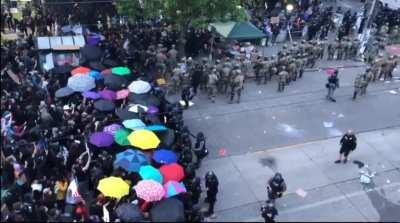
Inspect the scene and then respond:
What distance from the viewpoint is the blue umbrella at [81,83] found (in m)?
17.6

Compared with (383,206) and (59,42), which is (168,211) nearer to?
(383,206)

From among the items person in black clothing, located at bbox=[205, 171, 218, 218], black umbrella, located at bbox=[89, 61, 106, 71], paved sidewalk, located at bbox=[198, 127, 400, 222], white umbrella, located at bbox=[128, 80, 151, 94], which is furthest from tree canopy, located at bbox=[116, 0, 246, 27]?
person in black clothing, located at bbox=[205, 171, 218, 218]

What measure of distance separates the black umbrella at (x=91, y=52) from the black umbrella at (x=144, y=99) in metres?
3.82

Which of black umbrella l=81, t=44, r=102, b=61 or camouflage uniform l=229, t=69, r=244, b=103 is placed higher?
black umbrella l=81, t=44, r=102, b=61

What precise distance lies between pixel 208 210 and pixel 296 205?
8.62ft

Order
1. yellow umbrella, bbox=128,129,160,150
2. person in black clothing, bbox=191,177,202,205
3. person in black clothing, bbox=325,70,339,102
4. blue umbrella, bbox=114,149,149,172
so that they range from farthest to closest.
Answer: person in black clothing, bbox=325,70,339,102
yellow umbrella, bbox=128,129,160,150
blue umbrella, bbox=114,149,149,172
person in black clothing, bbox=191,177,202,205

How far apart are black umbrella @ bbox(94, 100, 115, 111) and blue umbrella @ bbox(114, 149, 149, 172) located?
2.88 meters

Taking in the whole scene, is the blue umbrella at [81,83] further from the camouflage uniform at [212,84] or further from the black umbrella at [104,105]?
the camouflage uniform at [212,84]

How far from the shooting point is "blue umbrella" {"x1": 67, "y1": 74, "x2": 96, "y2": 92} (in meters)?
17.6

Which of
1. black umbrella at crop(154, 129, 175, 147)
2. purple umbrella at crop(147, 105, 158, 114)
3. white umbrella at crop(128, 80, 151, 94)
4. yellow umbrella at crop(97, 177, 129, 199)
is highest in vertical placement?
white umbrella at crop(128, 80, 151, 94)

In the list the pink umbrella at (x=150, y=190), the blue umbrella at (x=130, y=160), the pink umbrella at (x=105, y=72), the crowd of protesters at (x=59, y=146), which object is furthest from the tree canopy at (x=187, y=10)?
the pink umbrella at (x=150, y=190)

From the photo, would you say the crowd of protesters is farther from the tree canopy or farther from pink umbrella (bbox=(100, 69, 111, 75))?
the tree canopy

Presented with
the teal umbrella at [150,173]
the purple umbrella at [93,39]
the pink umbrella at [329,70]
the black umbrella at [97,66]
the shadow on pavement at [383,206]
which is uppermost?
the purple umbrella at [93,39]

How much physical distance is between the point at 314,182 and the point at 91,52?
10487 mm
